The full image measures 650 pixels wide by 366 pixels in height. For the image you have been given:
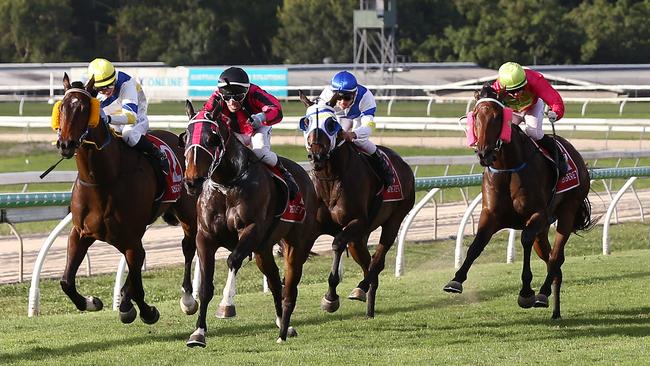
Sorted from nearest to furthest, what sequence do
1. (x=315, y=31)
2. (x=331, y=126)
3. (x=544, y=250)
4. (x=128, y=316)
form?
(x=128, y=316), (x=331, y=126), (x=544, y=250), (x=315, y=31)

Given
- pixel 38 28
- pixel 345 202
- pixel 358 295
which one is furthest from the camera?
pixel 38 28

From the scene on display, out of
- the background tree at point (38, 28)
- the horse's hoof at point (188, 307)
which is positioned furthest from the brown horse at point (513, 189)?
the background tree at point (38, 28)

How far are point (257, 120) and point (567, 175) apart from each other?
8.77 feet

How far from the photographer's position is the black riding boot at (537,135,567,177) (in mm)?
9274

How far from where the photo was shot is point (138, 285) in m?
8.20

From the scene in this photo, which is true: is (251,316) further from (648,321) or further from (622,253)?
(622,253)

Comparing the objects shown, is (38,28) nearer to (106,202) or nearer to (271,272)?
(106,202)

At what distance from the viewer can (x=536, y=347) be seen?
7.46 m

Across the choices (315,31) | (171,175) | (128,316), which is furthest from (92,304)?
(315,31)

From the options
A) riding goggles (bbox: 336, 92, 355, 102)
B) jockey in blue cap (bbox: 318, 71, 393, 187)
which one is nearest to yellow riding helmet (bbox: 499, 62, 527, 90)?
jockey in blue cap (bbox: 318, 71, 393, 187)

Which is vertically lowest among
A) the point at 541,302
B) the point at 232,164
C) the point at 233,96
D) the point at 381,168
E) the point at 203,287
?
the point at 541,302

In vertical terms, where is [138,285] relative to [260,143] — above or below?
below

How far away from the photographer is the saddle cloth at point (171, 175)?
28.4 ft

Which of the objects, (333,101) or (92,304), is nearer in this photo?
(92,304)
